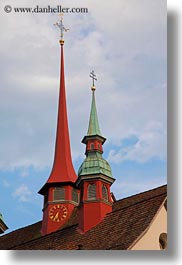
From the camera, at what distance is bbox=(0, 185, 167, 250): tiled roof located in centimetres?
990

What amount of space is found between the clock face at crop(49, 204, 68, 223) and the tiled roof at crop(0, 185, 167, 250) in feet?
9.18

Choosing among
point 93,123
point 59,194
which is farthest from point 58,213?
point 93,123

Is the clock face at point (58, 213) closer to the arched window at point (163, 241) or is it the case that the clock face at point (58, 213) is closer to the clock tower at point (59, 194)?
the clock tower at point (59, 194)

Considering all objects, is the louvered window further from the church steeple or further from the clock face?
the church steeple

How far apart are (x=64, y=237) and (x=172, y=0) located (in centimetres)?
381

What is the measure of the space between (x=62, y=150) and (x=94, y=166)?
5.96ft

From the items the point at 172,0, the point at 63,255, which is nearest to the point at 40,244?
the point at 63,255

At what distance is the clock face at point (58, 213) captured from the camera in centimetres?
1540

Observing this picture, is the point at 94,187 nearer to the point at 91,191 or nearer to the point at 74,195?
the point at 91,191

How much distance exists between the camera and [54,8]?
966cm

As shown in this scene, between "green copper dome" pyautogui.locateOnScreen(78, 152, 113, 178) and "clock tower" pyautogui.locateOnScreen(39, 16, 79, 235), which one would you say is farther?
"clock tower" pyautogui.locateOnScreen(39, 16, 79, 235)

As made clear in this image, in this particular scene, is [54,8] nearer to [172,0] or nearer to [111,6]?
[111,6]

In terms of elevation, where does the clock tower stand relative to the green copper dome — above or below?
above

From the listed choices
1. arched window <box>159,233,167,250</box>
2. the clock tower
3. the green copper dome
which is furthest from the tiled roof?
the clock tower
